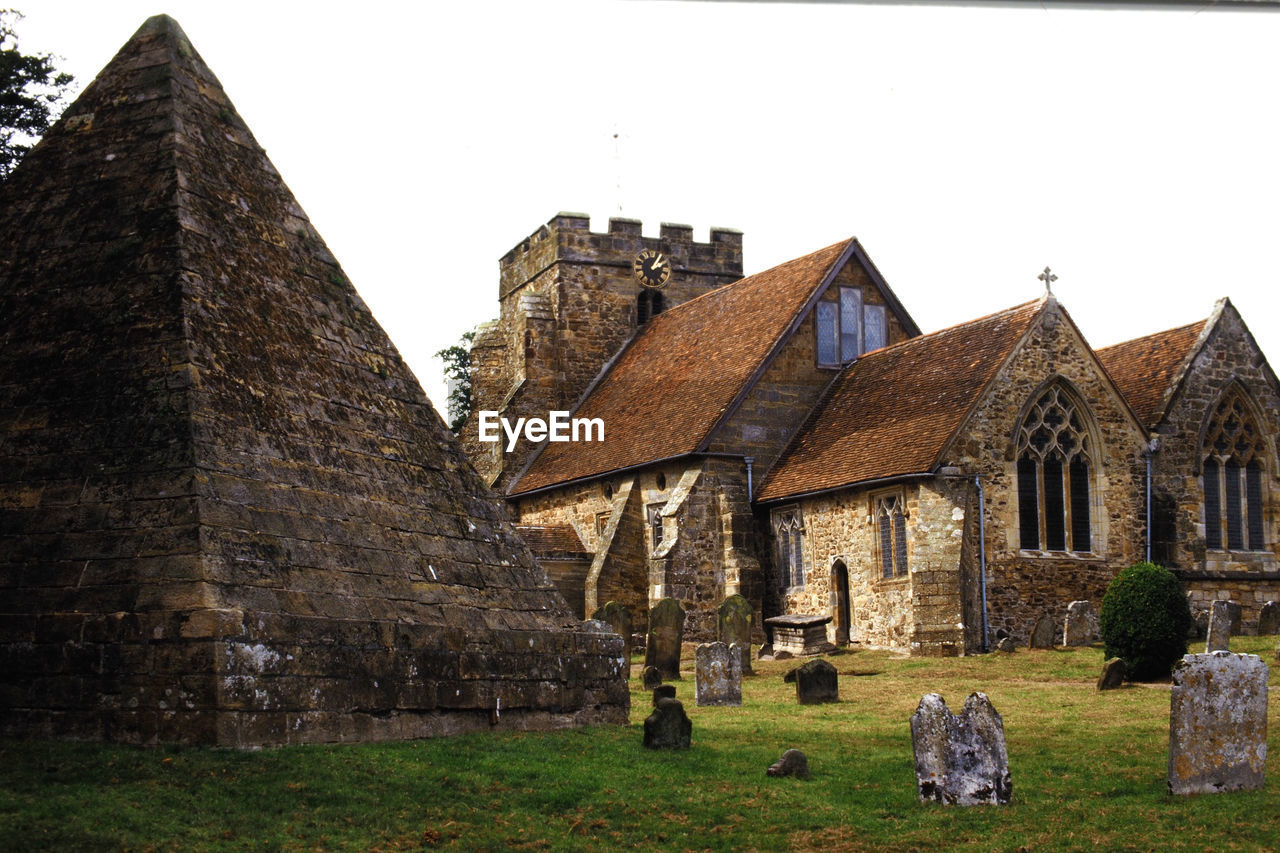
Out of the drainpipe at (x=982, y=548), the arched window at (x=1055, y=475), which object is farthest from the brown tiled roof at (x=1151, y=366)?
the drainpipe at (x=982, y=548)

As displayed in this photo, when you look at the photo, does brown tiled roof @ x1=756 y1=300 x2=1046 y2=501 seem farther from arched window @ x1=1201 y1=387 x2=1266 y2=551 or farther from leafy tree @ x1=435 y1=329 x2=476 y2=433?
leafy tree @ x1=435 y1=329 x2=476 y2=433

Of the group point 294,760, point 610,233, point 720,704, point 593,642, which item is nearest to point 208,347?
point 294,760

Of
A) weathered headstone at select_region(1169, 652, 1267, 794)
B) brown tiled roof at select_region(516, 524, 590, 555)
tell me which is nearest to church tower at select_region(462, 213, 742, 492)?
brown tiled roof at select_region(516, 524, 590, 555)

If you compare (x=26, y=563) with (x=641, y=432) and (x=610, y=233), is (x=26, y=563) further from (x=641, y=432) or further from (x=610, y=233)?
(x=610, y=233)

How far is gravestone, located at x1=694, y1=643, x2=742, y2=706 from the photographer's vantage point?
19609mm

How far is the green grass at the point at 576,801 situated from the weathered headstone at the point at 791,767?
0.12m

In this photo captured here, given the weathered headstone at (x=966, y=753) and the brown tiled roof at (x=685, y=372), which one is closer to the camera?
the weathered headstone at (x=966, y=753)

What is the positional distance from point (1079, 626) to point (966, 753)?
16598 millimetres

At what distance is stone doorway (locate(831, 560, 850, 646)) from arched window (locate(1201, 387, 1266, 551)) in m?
7.54

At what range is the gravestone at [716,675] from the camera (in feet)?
64.3

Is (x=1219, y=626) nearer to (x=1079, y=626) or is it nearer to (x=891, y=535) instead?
(x=1079, y=626)

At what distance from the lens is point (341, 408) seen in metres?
14.1

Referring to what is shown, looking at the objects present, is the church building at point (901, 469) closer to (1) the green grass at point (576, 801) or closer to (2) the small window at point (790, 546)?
(2) the small window at point (790, 546)
